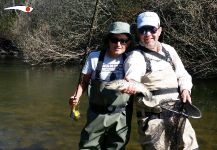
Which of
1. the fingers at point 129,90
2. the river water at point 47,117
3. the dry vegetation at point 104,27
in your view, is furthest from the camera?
the dry vegetation at point 104,27

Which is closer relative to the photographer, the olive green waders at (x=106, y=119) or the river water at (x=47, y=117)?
the olive green waders at (x=106, y=119)

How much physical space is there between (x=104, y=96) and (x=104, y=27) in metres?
17.8

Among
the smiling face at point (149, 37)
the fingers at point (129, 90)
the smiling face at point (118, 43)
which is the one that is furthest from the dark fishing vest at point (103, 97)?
the fingers at point (129, 90)

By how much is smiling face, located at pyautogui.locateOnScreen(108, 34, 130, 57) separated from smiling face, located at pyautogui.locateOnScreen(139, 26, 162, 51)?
0.27 m

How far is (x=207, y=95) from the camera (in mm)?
12648

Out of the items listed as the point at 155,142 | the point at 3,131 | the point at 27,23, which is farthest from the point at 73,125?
the point at 27,23

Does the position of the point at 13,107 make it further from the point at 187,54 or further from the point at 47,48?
the point at 47,48

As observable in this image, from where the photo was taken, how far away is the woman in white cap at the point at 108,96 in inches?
171

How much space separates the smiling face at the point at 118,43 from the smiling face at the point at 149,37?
0.27m

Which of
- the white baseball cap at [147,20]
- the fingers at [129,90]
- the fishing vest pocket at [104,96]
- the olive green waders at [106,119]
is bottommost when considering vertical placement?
the olive green waders at [106,119]

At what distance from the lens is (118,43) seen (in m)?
4.33

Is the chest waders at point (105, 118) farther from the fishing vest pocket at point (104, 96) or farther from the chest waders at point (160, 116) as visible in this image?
the chest waders at point (160, 116)

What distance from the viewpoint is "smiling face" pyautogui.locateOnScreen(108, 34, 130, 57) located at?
4332 millimetres

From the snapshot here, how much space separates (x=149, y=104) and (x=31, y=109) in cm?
625
